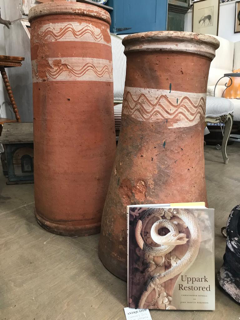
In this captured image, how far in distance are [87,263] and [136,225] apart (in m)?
0.33

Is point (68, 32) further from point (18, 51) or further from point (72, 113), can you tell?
point (18, 51)

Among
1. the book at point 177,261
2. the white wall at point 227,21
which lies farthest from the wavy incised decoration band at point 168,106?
the white wall at point 227,21

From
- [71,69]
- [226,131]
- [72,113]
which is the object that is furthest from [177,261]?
[226,131]

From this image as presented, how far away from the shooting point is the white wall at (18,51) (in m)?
2.60

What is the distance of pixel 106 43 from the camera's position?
1093 mm

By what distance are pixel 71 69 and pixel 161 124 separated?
17.6 inches

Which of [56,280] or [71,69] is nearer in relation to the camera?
[56,280]

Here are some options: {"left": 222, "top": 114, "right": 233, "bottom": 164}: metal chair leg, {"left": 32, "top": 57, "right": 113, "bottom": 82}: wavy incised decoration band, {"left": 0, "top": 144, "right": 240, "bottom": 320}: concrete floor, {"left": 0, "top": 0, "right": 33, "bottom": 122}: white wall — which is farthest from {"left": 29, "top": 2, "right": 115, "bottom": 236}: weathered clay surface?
{"left": 0, "top": 0, "right": 33, "bottom": 122}: white wall

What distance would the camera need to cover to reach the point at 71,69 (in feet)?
3.39

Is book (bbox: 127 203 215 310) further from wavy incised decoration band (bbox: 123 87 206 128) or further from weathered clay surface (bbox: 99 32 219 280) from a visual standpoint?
wavy incised decoration band (bbox: 123 87 206 128)

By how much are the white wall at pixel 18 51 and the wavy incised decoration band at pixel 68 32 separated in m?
1.67

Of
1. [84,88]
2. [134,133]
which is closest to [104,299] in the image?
[134,133]

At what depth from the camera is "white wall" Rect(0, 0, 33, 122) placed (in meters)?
2.60

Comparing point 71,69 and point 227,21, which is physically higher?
point 227,21
